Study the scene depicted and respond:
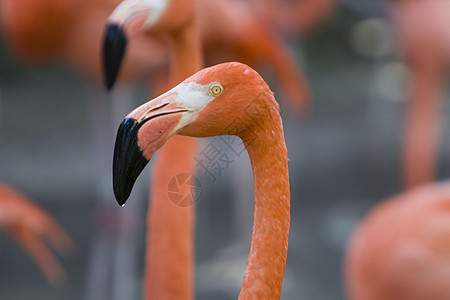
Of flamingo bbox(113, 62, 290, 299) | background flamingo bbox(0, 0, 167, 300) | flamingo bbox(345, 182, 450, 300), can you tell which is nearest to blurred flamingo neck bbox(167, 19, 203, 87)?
flamingo bbox(113, 62, 290, 299)

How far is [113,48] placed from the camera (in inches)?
45.3

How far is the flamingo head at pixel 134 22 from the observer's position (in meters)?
1.15

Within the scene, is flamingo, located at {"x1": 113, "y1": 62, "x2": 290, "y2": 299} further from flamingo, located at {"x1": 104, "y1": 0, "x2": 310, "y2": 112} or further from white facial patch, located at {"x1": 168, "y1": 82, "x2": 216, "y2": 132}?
flamingo, located at {"x1": 104, "y1": 0, "x2": 310, "y2": 112}

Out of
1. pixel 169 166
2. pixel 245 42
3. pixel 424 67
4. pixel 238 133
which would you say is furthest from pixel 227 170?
pixel 238 133

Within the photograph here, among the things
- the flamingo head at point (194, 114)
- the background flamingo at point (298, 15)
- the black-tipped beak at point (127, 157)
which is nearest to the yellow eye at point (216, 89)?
the flamingo head at point (194, 114)

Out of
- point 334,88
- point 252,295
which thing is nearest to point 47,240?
point 252,295

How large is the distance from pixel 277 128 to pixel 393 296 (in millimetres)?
1109

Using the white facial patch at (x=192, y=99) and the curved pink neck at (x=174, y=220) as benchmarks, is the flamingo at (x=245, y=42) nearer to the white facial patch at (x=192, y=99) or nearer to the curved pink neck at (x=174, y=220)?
the curved pink neck at (x=174, y=220)

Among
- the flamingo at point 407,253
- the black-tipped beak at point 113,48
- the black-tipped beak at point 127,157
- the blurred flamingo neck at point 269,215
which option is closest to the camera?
the black-tipped beak at point 127,157

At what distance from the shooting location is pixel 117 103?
3051 millimetres

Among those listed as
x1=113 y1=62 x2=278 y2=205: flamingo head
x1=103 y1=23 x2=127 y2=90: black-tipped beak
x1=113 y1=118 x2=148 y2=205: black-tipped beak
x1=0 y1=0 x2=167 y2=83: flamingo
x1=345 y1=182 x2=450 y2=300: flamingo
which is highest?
x1=0 y1=0 x2=167 y2=83: flamingo

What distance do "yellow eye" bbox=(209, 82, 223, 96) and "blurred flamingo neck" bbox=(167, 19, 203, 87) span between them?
1.25ft

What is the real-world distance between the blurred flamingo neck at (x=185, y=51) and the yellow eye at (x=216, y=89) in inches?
15.0

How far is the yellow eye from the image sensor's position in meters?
0.86
